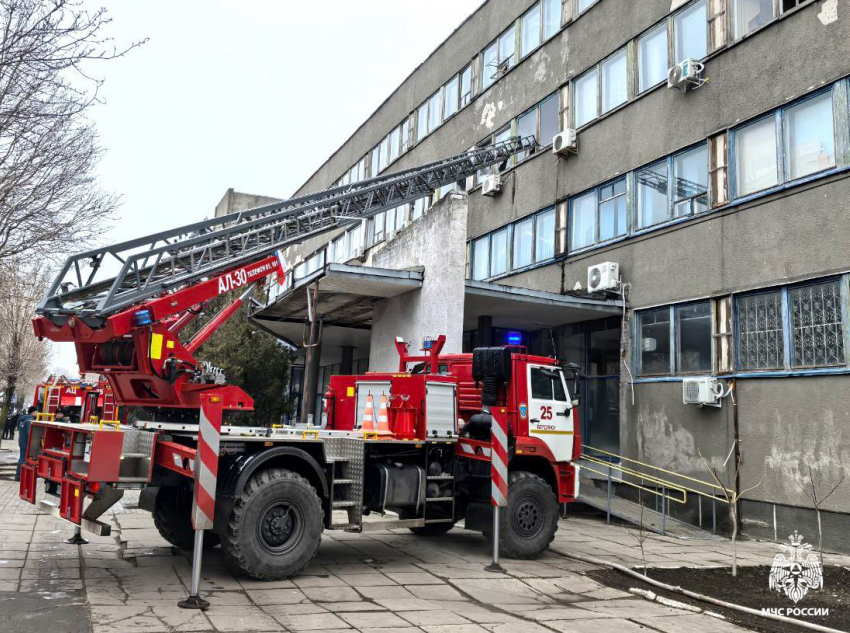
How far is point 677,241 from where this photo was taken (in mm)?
15039

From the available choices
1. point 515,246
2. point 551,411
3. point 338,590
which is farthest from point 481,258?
point 338,590

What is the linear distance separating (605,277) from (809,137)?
5.10 meters

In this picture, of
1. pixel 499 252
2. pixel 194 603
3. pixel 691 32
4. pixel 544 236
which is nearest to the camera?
pixel 194 603

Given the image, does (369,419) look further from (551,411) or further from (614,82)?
(614,82)

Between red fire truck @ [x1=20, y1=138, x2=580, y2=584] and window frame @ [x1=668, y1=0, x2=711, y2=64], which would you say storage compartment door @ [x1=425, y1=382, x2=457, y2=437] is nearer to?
red fire truck @ [x1=20, y1=138, x2=580, y2=584]

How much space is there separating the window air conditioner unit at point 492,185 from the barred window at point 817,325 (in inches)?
407

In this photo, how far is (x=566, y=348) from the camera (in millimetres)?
18547

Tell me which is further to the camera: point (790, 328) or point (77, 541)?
point (790, 328)

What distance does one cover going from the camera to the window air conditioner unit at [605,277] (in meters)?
16.2

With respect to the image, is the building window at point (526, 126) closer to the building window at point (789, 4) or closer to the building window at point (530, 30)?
the building window at point (530, 30)

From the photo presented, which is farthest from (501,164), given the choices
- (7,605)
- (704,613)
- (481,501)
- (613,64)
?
(7,605)

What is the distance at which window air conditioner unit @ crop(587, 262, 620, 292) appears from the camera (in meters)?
Result: 16.2

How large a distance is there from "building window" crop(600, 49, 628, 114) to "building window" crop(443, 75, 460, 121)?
7.84 m

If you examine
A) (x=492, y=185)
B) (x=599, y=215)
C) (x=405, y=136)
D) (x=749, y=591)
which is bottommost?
(x=749, y=591)
